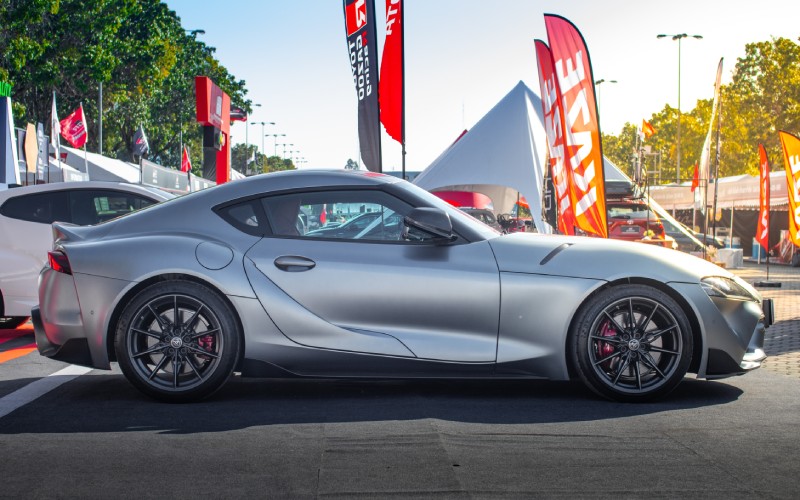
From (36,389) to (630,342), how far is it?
11.5 ft

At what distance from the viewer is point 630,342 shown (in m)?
5.49

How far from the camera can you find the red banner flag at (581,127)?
41.7 ft

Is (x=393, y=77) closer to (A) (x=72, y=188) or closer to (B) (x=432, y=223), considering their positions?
(A) (x=72, y=188)

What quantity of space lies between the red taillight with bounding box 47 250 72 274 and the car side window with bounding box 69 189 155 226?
401 centimetres

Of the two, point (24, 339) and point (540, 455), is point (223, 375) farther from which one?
point (24, 339)

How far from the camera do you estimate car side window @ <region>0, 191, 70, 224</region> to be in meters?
9.48

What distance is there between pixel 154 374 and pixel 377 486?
2.19m

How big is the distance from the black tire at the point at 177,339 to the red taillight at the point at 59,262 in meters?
0.45

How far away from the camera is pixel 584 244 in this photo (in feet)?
18.6

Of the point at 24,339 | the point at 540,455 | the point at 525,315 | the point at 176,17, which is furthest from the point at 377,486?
the point at 176,17

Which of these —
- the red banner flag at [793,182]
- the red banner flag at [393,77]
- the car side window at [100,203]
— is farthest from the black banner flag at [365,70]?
the red banner flag at [793,182]

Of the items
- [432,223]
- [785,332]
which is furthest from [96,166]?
[432,223]

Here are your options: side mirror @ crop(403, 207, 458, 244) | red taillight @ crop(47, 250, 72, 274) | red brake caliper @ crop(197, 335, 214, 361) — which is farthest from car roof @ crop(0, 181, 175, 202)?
side mirror @ crop(403, 207, 458, 244)

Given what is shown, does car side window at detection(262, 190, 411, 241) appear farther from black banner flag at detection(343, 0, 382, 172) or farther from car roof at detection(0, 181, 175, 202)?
black banner flag at detection(343, 0, 382, 172)
